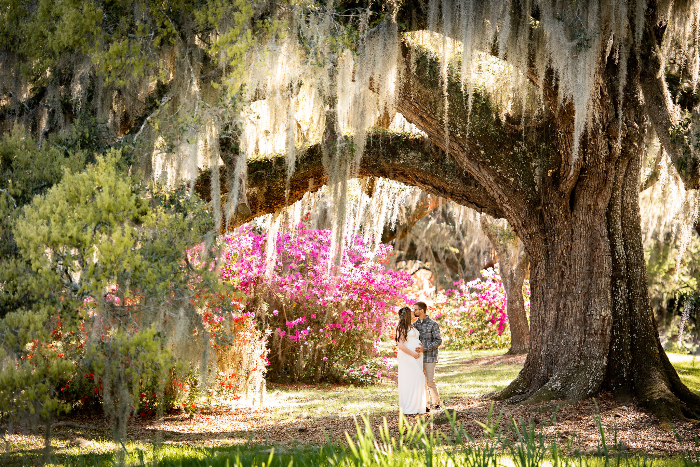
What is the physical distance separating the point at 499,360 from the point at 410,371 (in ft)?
19.3

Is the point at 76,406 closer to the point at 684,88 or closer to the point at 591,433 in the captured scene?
the point at 591,433

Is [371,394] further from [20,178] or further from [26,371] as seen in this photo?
[26,371]

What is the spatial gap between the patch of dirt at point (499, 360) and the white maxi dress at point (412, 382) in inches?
196

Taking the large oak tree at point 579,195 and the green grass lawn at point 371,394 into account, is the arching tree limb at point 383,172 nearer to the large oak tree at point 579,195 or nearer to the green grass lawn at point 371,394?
the large oak tree at point 579,195

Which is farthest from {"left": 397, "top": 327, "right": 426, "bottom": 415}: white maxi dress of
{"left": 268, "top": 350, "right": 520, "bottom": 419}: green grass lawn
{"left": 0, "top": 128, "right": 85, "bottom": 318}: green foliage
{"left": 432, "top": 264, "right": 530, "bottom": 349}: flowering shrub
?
{"left": 432, "top": 264, "right": 530, "bottom": 349}: flowering shrub

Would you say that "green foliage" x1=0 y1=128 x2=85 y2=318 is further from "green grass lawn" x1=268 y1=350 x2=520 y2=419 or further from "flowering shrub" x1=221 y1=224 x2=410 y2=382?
"flowering shrub" x1=221 y1=224 x2=410 y2=382

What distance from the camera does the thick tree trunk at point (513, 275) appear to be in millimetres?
11562

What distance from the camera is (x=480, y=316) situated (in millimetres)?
14891

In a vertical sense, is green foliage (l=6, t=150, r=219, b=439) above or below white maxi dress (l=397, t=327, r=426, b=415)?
above

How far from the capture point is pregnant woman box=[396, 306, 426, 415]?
19.4 feet

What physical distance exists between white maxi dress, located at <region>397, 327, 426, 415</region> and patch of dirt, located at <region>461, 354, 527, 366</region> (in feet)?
16.4

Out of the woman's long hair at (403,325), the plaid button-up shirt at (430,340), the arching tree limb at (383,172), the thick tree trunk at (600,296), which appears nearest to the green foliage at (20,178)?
the arching tree limb at (383,172)

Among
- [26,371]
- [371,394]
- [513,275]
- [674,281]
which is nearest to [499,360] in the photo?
[513,275]

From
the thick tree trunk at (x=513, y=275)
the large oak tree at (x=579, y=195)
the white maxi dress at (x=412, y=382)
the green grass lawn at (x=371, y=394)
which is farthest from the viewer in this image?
the thick tree trunk at (x=513, y=275)
